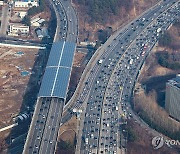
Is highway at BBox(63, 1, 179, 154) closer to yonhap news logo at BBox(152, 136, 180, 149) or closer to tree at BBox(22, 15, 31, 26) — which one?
yonhap news logo at BBox(152, 136, 180, 149)

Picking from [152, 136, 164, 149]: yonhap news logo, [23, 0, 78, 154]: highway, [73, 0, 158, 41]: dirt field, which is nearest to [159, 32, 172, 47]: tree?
A: [73, 0, 158, 41]: dirt field

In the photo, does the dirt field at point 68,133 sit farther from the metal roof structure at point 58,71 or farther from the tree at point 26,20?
the tree at point 26,20

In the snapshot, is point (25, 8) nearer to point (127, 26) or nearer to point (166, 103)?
point (127, 26)

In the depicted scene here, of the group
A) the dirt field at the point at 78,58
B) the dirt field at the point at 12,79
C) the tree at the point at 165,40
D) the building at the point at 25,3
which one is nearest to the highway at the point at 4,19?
the building at the point at 25,3

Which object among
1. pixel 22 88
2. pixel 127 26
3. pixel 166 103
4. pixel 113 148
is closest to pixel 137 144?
pixel 113 148

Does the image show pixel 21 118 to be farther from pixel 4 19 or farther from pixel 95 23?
pixel 95 23

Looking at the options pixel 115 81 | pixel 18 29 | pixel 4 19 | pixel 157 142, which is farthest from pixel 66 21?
pixel 157 142

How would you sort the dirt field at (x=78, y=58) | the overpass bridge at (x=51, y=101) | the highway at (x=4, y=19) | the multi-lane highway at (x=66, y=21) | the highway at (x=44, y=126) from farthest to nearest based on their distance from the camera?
1. the highway at (x=4, y=19)
2. the multi-lane highway at (x=66, y=21)
3. the dirt field at (x=78, y=58)
4. the overpass bridge at (x=51, y=101)
5. the highway at (x=44, y=126)
